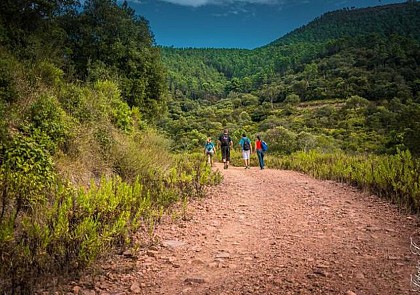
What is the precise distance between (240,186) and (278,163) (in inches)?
312

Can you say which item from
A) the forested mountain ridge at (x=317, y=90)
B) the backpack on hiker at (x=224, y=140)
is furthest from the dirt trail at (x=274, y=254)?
the forested mountain ridge at (x=317, y=90)

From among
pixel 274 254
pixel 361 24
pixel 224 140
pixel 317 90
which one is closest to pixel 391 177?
pixel 274 254

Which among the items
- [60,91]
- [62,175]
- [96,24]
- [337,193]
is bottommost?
[337,193]

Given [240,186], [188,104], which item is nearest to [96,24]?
[240,186]

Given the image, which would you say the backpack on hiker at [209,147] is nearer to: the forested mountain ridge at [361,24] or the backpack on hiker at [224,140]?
the backpack on hiker at [224,140]

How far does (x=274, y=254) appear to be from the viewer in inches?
165

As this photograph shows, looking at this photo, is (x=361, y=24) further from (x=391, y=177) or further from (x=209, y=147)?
(x=391, y=177)

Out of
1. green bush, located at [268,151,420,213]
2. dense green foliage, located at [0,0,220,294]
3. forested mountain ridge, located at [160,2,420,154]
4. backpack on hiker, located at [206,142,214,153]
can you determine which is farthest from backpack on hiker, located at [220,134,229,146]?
forested mountain ridge, located at [160,2,420,154]

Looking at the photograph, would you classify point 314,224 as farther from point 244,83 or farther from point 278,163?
point 244,83

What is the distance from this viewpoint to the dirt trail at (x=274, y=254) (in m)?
3.36

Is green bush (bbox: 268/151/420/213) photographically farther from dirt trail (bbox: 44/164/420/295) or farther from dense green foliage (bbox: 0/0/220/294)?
dense green foliage (bbox: 0/0/220/294)

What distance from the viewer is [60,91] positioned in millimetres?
7691

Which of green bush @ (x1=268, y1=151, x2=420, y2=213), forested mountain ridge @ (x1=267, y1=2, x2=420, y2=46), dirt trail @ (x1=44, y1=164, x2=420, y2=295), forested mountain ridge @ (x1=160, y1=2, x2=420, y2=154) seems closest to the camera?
dirt trail @ (x1=44, y1=164, x2=420, y2=295)

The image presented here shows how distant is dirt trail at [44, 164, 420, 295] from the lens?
336 centimetres
